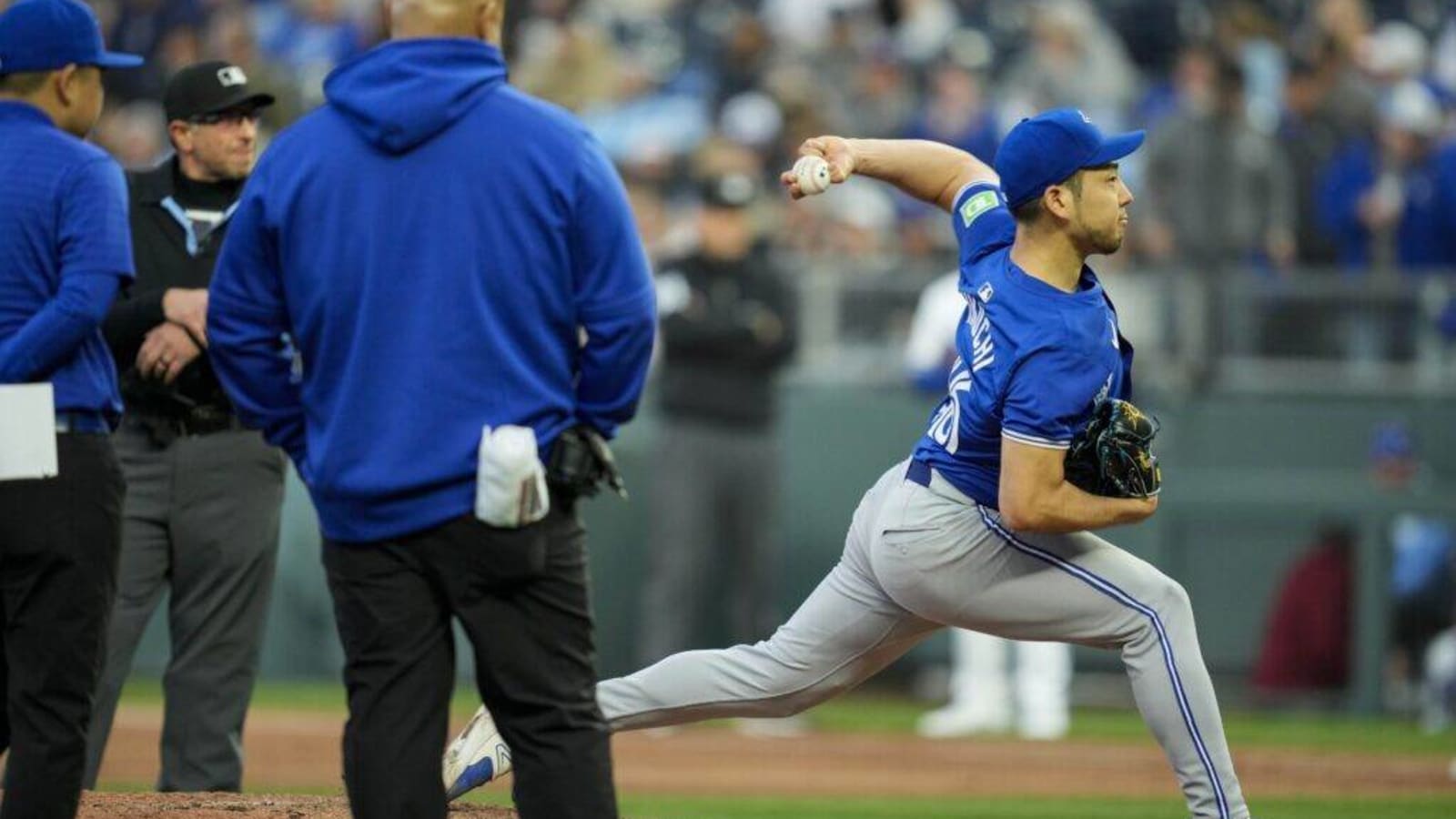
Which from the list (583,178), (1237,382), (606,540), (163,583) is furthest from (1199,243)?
(583,178)

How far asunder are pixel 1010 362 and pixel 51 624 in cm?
234

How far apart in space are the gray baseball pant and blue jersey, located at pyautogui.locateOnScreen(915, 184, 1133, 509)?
120 millimetres

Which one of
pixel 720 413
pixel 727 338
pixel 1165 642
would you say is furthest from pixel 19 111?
pixel 720 413

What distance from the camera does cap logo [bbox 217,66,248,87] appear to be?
6891 millimetres

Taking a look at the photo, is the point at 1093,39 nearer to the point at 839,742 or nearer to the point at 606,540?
the point at 606,540

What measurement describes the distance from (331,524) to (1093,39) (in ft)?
40.4

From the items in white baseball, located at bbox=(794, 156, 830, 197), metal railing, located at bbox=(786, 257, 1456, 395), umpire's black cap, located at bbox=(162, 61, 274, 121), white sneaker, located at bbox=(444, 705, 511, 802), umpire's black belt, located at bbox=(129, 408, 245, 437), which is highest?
umpire's black cap, located at bbox=(162, 61, 274, 121)

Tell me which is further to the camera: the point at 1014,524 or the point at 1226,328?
the point at 1226,328

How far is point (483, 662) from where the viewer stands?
4609 mm

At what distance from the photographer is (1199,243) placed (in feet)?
45.1

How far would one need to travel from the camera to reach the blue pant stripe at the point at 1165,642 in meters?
5.55

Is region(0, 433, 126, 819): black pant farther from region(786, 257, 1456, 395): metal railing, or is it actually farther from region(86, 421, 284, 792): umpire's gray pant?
region(786, 257, 1456, 395): metal railing

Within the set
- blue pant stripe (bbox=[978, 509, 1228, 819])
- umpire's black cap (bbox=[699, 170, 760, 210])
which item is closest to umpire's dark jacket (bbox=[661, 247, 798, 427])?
umpire's black cap (bbox=[699, 170, 760, 210])

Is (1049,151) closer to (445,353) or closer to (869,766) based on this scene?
(445,353)
